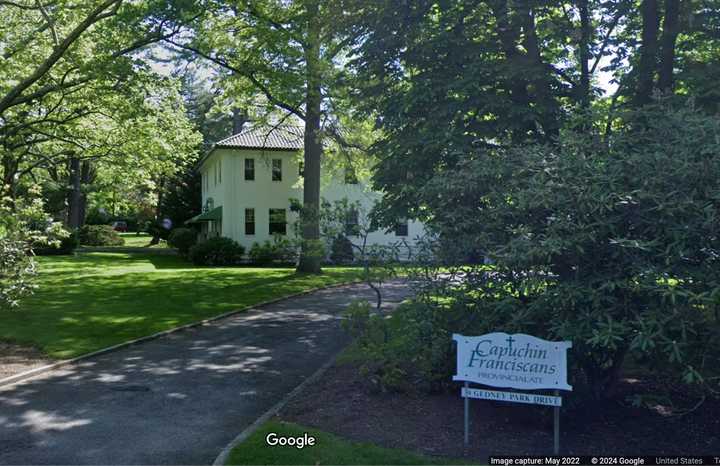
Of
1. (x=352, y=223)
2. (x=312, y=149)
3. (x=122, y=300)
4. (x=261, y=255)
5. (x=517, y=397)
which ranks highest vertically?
(x=312, y=149)

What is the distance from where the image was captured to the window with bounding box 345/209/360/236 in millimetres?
9609

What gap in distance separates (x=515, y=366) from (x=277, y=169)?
32.4m

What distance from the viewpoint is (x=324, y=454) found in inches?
237

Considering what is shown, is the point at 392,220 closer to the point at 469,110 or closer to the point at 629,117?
the point at 469,110

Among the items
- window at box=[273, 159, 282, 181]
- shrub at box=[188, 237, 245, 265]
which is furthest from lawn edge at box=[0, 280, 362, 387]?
window at box=[273, 159, 282, 181]

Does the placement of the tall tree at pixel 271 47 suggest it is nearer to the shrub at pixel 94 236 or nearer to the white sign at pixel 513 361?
the white sign at pixel 513 361

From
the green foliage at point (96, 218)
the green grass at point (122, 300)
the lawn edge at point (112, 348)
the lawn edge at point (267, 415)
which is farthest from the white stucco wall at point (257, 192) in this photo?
the green foliage at point (96, 218)

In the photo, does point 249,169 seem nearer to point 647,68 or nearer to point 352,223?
point 352,223

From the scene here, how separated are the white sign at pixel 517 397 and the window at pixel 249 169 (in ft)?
104

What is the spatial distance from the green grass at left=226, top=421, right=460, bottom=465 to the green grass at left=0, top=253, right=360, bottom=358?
373 cm

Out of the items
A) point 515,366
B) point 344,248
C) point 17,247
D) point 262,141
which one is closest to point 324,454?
point 515,366

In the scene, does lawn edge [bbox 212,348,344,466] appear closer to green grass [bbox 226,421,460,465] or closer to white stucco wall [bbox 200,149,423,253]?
green grass [bbox 226,421,460,465]

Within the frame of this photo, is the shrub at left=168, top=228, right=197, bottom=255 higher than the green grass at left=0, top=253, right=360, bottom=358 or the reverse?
higher

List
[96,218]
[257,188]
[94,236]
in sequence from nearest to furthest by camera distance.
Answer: [257,188]
[94,236]
[96,218]
